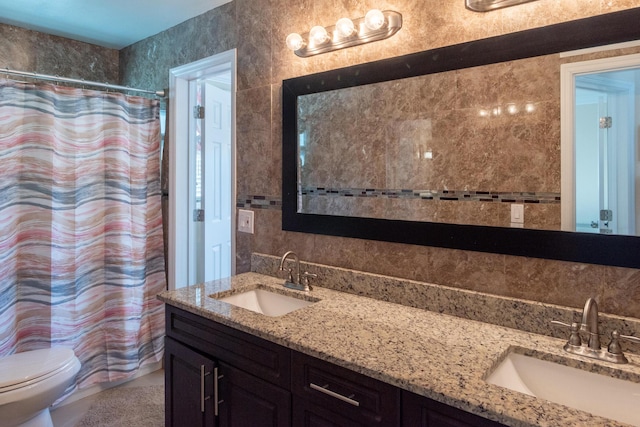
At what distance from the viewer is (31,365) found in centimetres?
185

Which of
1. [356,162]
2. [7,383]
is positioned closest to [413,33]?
[356,162]

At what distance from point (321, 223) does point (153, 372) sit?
1902 millimetres

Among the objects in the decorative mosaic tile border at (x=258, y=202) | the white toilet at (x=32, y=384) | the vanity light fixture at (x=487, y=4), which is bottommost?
the white toilet at (x=32, y=384)

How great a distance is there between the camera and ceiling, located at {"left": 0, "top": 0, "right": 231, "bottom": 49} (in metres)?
2.29

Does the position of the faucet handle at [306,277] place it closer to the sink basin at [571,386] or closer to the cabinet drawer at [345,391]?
the cabinet drawer at [345,391]

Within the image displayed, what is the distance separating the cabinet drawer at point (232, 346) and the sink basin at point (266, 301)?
0.18 metres

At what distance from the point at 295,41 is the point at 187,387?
157 centimetres

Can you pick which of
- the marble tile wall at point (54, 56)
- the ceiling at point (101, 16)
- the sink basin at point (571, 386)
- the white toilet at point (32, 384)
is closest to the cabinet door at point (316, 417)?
the sink basin at point (571, 386)

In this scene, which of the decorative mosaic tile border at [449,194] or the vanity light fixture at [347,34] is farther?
the vanity light fixture at [347,34]

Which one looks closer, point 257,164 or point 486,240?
point 486,240

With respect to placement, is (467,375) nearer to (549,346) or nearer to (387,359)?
(387,359)

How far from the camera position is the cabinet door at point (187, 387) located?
4.90ft

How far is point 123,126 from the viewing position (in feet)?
8.47

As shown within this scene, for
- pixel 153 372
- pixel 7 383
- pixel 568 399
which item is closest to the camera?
pixel 568 399
